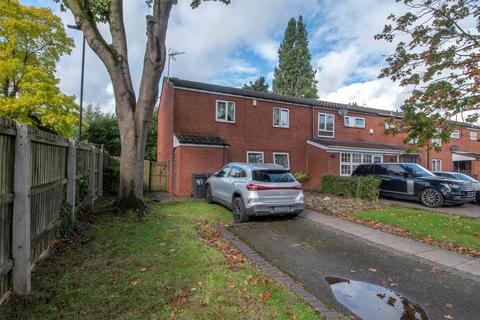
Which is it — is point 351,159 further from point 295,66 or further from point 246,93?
point 295,66

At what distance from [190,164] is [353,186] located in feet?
25.9

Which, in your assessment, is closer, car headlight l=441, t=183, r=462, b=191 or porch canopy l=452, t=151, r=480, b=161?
car headlight l=441, t=183, r=462, b=191

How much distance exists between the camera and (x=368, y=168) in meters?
14.7

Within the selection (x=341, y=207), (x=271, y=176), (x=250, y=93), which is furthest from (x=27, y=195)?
(x=250, y=93)

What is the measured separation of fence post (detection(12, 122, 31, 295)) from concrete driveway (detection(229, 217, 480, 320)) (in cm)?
360

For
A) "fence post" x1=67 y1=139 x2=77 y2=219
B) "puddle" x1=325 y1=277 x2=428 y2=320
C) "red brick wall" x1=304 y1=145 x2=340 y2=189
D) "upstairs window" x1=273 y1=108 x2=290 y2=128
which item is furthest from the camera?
"upstairs window" x1=273 y1=108 x2=290 y2=128

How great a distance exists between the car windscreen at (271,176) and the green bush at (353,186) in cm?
545

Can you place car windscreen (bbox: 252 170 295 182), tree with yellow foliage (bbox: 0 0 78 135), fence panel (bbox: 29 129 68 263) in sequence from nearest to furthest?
1. fence panel (bbox: 29 129 68 263)
2. car windscreen (bbox: 252 170 295 182)
3. tree with yellow foliage (bbox: 0 0 78 135)

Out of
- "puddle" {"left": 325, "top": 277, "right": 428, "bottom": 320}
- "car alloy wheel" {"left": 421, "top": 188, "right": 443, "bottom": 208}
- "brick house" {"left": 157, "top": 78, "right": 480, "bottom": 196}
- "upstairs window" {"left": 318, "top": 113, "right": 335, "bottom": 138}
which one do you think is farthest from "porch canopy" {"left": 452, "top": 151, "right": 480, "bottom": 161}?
"puddle" {"left": 325, "top": 277, "right": 428, "bottom": 320}

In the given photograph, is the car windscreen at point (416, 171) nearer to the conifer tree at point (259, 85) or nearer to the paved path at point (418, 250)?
the paved path at point (418, 250)

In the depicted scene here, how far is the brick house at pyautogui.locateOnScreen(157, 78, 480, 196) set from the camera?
1455 cm

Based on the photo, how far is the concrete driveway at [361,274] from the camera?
3.71m

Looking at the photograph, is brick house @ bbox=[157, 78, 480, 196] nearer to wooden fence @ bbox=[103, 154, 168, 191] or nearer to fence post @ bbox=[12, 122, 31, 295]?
wooden fence @ bbox=[103, 154, 168, 191]

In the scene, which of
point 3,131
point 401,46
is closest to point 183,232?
point 3,131
